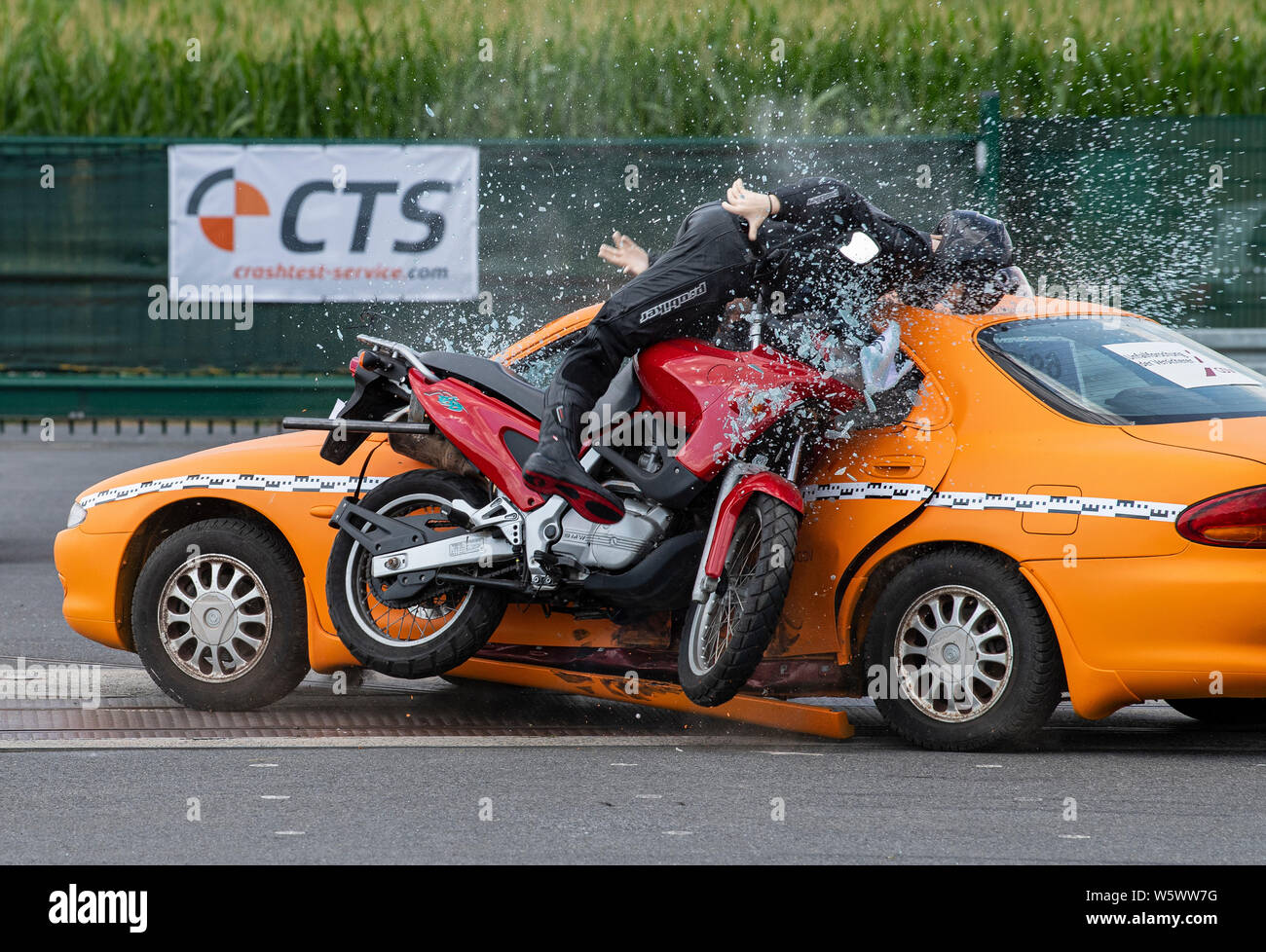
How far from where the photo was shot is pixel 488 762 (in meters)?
5.99

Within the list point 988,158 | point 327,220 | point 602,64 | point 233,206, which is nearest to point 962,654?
point 988,158

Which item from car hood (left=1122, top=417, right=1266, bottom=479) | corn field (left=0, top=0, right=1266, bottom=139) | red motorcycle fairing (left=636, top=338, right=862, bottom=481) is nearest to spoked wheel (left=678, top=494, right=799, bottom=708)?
red motorcycle fairing (left=636, top=338, right=862, bottom=481)

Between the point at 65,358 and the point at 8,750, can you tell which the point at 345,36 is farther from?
the point at 8,750

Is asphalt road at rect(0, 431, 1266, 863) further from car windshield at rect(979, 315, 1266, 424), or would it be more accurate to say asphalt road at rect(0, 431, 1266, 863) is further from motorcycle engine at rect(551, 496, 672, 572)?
car windshield at rect(979, 315, 1266, 424)

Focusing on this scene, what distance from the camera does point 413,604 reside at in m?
6.37

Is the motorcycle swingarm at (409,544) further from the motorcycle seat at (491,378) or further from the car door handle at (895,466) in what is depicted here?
the car door handle at (895,466)

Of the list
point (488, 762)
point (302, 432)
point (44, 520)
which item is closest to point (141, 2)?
point (44, 520)

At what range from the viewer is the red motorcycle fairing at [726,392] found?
19.7ft

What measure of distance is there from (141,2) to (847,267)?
1583 cm

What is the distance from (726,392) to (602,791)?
144 cm

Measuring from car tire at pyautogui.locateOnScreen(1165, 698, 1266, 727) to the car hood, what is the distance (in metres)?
1.23

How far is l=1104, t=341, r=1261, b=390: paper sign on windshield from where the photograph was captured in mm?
6113

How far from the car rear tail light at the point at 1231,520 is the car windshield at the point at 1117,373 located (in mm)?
450

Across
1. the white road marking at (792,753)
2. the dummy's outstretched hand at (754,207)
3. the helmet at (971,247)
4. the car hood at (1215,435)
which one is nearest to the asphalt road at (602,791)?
the white road marking at (792,753)
